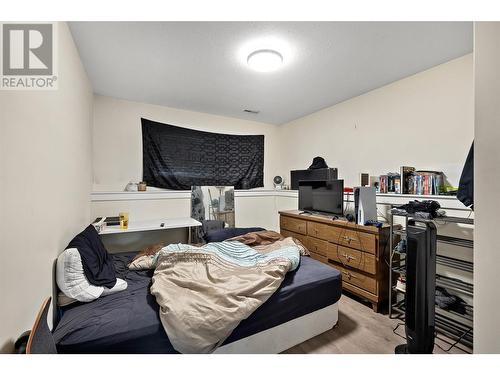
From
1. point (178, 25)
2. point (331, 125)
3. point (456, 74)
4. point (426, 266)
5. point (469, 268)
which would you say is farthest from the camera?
point (331, 125)

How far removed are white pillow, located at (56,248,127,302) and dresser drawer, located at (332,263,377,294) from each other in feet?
7.53

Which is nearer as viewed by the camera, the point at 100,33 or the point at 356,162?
the point at 100,33

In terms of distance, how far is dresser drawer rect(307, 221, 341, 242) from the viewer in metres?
2.46

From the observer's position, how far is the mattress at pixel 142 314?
1140mm

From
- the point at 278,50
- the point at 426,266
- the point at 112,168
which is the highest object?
the point at 278,50

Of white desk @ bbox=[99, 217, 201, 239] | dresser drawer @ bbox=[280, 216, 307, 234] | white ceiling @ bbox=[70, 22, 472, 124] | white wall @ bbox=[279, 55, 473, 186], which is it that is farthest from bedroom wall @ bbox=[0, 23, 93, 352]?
white wall @ bbox=[279, 55, 473, 186]

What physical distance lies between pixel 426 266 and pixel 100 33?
293 cm

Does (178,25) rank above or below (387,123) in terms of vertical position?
above

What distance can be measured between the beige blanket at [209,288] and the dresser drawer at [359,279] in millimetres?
766

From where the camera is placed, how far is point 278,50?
1.89 m

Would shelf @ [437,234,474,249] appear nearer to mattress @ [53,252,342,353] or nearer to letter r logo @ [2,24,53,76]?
mattress @ [53,252,342,353]
